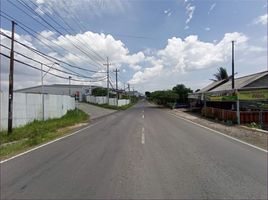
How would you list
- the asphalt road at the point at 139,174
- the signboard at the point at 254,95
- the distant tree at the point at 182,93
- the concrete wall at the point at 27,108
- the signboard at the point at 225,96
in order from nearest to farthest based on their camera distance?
the asphalt road at the point at 139,174, the concrete wall at the point at 27,108, the signboard at the point at 254,95, the signboard at the point at 225,96, the distant tree at the point at 182,93

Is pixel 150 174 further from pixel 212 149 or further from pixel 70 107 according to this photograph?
pixel 70 107

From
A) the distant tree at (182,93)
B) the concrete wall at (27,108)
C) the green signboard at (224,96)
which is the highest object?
the distant tree at (182,93)

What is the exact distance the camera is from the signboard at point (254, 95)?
911 inches

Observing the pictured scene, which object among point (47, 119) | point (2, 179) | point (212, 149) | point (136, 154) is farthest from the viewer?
point (47, 119)

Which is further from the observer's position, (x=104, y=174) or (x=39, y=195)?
(x=104, y=174)

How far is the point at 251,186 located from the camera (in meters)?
6.36

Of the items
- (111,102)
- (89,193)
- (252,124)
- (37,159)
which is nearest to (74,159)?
(37,159)

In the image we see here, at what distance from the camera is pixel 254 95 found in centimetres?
2375

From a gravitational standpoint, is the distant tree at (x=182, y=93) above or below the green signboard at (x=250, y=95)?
above

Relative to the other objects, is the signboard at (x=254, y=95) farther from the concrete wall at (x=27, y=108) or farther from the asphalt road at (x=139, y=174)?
the concrete wall at (x=27, y=108)

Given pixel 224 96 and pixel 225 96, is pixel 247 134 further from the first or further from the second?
pixel 224 96

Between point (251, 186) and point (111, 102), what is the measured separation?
248 feet

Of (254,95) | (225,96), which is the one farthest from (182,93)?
(254,95)

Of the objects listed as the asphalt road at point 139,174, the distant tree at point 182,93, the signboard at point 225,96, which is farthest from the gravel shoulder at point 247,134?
the distant tree at point 182,93
